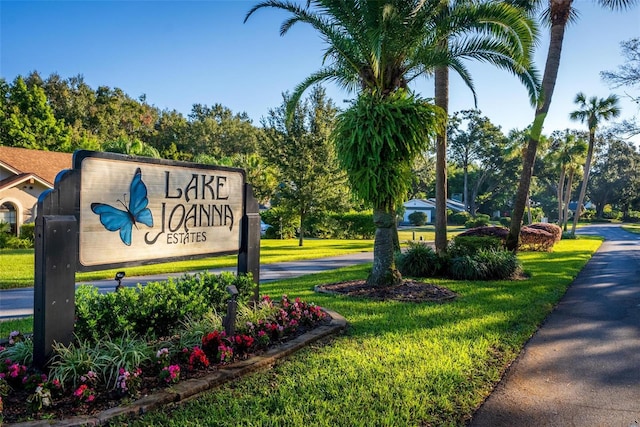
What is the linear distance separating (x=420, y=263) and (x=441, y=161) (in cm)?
272

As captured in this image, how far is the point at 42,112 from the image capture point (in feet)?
117

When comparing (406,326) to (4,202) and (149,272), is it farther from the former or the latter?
(4,202)

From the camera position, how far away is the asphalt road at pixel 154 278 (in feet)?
26.0

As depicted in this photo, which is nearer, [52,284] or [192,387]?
[52,284]

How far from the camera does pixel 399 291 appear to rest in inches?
340

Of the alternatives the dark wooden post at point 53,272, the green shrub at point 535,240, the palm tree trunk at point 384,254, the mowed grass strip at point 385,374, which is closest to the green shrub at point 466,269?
the palm tree trunk at point 384,254

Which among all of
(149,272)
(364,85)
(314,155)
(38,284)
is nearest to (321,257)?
(314,155)

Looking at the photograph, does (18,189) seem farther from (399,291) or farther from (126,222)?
(126,222)

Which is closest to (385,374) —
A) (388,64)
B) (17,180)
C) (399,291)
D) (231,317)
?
(231,317)

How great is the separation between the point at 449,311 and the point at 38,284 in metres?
5.71

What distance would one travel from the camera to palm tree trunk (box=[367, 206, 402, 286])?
8.82 m

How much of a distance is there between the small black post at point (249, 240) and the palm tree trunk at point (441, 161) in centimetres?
676

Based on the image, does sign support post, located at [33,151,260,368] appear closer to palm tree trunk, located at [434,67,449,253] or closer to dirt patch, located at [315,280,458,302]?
dirt patch, located at [315,280,458,302]

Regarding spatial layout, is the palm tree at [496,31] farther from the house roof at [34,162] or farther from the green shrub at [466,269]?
the house roof at [34,162]
